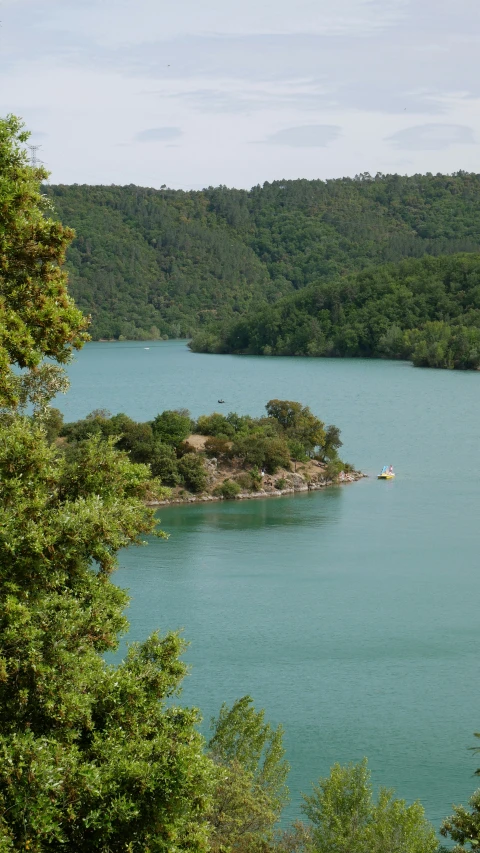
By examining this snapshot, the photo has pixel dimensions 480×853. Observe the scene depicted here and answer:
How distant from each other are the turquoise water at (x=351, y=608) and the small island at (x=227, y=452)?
127 cm

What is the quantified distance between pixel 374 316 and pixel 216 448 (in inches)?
3087

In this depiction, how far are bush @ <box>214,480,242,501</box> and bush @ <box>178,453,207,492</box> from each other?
0.65 m

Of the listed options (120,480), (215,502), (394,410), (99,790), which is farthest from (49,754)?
(394,410)

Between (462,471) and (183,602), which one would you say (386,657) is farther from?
(462,471)

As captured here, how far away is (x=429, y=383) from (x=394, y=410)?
18.0m

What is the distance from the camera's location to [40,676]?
20.9 feet

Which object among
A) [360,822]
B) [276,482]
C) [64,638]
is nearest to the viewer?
[64,638]

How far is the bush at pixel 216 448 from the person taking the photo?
4362cm

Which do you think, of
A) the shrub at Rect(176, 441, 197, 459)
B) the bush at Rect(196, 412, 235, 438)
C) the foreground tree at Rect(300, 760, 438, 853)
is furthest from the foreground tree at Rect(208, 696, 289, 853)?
the bush at Rect(196, 412, 235, 438)

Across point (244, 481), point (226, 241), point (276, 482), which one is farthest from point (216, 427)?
point (226, 241)

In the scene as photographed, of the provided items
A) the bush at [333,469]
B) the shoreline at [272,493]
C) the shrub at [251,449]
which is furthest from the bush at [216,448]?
the bush at [333,469]

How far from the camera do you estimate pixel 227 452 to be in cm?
4384

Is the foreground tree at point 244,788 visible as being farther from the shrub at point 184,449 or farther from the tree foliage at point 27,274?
the shrub at point 184,449

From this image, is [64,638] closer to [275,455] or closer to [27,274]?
[27,274]
